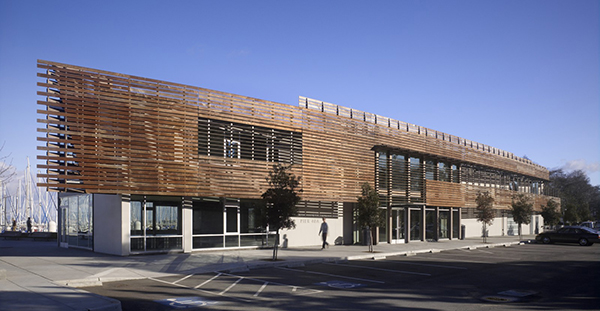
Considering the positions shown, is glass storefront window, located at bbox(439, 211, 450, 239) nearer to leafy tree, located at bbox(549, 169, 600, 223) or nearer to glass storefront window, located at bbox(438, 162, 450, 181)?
glass storefront window, located at bbox(438, 162, 450, 181)

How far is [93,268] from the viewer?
1570 centimetres

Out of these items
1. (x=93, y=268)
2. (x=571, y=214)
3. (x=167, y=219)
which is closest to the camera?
(x=93, y=268)

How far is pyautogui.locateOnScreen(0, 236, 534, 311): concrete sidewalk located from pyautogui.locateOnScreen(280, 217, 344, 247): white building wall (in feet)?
3.69

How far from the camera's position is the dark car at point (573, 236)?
3497 cm

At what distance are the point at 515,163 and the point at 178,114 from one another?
4102 centimetres

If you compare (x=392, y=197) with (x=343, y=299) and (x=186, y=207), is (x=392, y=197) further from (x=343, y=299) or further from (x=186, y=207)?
(x=343, y=299)

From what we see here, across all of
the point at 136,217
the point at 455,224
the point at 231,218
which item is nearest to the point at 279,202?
the point at 231,218

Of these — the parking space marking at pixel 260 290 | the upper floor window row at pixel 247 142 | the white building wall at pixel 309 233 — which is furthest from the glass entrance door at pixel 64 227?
the parking space marking at pixel 260 290

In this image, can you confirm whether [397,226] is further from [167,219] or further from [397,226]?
[167,219]

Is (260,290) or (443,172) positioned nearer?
(260,290)

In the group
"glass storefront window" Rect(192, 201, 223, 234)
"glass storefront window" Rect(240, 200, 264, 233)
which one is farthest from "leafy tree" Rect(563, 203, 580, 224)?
"glass storefront window" Rect(192, 201, 223, 234)

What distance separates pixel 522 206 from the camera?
3922 cm

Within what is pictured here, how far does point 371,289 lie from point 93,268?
9307 mm

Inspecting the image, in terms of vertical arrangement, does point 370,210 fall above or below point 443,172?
below
